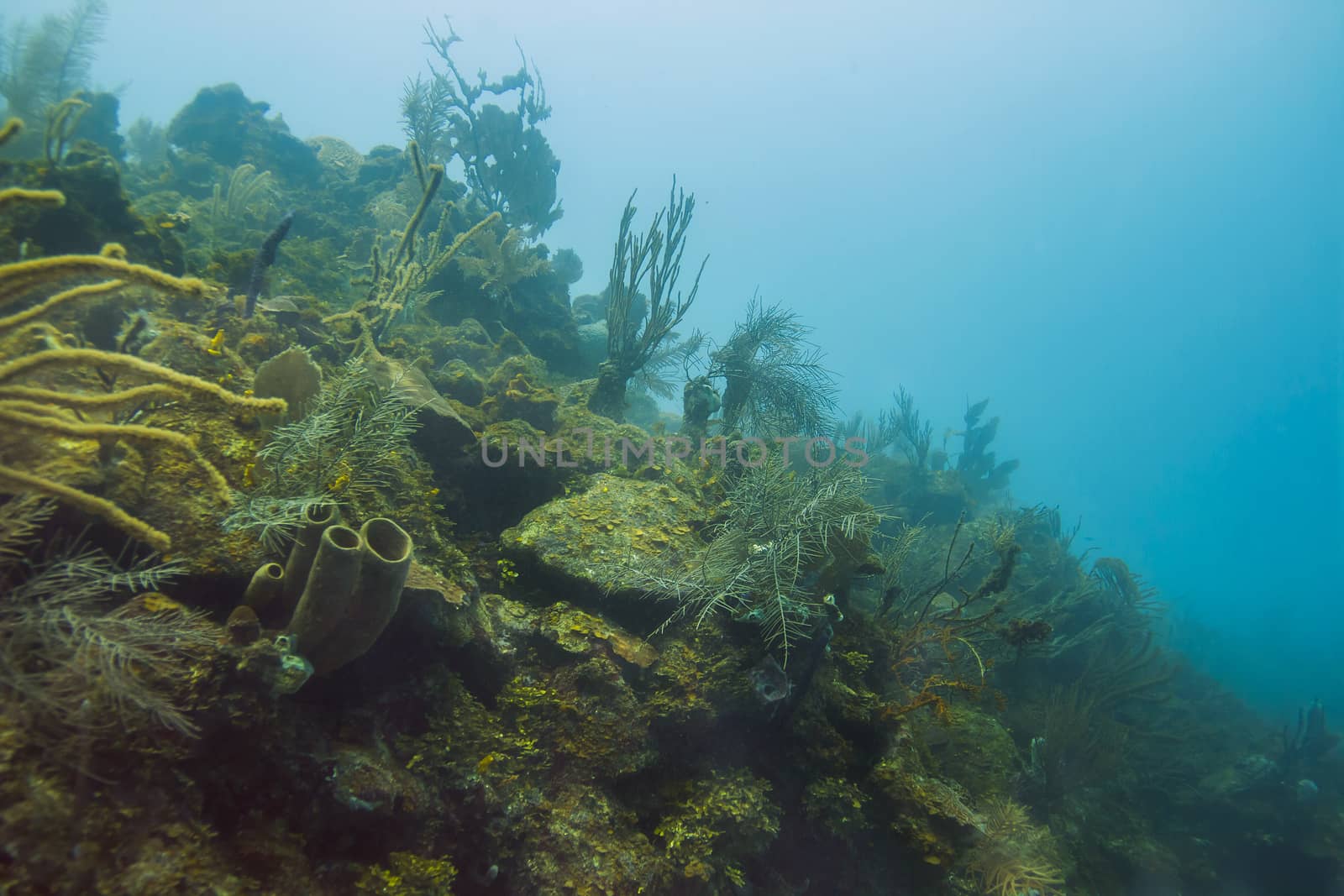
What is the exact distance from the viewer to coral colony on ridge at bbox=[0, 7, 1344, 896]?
5.51 feet

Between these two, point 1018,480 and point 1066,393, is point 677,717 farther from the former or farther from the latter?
point 1066,393

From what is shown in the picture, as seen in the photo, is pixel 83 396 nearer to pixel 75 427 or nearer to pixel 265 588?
pixel 75 427

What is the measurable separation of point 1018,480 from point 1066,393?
64006 millimetres

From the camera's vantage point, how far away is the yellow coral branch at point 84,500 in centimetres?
164

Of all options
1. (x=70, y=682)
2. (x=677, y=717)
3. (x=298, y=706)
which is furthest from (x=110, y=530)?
(x=677, y=717)

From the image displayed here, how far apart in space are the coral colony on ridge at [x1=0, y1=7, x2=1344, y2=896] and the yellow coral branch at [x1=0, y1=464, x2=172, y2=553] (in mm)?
27

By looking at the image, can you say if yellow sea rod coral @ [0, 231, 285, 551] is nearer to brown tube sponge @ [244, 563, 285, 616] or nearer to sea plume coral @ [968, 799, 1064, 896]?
brown tube sponge @ [244, 563, 285, 616]

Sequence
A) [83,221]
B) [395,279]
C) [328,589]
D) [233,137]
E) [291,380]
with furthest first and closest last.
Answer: [233,137]
[395,279]
[83,221]
[291,380]
[328,589]

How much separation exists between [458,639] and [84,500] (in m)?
1.54

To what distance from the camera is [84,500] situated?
1779 mm

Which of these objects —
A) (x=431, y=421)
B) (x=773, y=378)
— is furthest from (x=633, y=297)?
(x=431, y=421)

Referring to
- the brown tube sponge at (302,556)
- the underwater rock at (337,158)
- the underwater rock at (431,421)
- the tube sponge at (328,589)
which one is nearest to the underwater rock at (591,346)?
the underwater rock at (431,421)

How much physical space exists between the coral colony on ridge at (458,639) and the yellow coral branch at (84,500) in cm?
3

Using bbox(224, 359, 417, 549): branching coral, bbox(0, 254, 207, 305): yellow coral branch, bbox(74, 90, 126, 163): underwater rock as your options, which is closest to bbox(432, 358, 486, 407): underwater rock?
bbox(224, 359, 417, 549): branching coral
